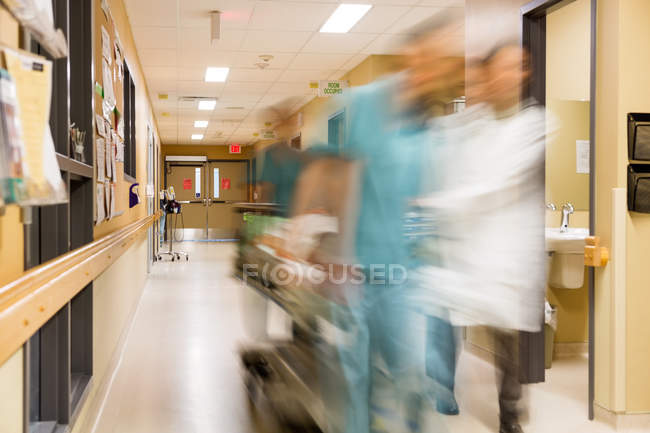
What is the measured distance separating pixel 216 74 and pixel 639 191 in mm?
6978

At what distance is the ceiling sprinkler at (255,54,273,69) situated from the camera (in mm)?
7980

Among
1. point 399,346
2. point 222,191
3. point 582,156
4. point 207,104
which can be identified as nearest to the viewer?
point 399,346

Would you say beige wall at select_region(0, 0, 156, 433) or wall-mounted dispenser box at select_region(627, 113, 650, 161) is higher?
wall-mounted dispenser box at select_region(627, 113, 650, 161)

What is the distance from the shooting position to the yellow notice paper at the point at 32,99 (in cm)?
106

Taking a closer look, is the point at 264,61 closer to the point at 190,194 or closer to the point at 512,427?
the point at 512,427

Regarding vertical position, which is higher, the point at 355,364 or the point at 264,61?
the point at 264,61

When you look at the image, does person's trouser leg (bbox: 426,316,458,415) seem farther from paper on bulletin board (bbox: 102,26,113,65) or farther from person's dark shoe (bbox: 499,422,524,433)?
paper on bulletin board (bbox: 102,26,113,65)

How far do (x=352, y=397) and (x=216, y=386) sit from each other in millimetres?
1813

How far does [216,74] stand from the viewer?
9.15 meters

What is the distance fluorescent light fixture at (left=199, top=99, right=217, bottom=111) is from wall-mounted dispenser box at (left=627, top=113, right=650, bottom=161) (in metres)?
9.13

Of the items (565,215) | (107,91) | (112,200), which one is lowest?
(565,215)

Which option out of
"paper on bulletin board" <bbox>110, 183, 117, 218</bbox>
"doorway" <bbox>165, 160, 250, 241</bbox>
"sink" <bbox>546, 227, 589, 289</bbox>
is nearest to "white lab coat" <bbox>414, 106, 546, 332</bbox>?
"sink" <bbox>546, 227, 589, 289</bbox>

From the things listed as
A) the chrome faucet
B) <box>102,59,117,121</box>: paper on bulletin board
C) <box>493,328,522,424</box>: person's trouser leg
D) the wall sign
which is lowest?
<box>493,328,522,424</box>: person's trouser leg

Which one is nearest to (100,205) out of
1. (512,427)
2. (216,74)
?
(512,427)
